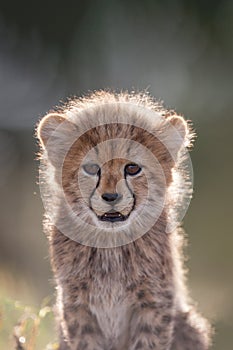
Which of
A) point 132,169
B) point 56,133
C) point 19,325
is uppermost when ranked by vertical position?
point 56,133

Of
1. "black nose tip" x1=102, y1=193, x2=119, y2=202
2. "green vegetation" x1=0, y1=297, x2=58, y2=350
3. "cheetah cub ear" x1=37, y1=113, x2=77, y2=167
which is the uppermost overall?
"cheetah cub ear" x1=37, y1=113, x2=77, y2=167

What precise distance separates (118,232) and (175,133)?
39 cm

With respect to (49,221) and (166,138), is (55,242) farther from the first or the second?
(166,138)

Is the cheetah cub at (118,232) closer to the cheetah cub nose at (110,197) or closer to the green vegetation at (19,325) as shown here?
the cheetah cub nose at (110,197)

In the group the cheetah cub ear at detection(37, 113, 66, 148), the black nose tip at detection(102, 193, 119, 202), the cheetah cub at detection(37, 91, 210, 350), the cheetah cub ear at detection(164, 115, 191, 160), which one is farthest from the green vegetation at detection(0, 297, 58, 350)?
the cheetah cub ear at detection(164, 115, 191, 160)

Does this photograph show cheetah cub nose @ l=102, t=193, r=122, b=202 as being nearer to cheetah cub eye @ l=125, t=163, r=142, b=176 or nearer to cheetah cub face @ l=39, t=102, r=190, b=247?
cheetah cub face @ l=39, t=102, r=190, b=247

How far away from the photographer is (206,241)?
17.0 feet

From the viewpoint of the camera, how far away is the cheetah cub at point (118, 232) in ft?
8.93

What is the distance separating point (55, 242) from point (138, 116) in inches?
19.6

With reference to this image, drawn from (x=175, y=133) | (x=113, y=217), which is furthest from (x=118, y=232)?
(x=175, y=133)

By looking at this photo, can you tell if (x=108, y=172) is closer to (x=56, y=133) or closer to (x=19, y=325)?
(x=56, y=133)

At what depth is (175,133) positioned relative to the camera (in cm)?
288

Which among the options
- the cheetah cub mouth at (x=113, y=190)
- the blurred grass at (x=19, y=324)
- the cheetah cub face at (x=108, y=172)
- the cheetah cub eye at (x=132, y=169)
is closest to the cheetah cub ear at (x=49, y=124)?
the cheetah cub face at (x=108, y=172)

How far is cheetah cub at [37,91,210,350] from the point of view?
2.72 metres
